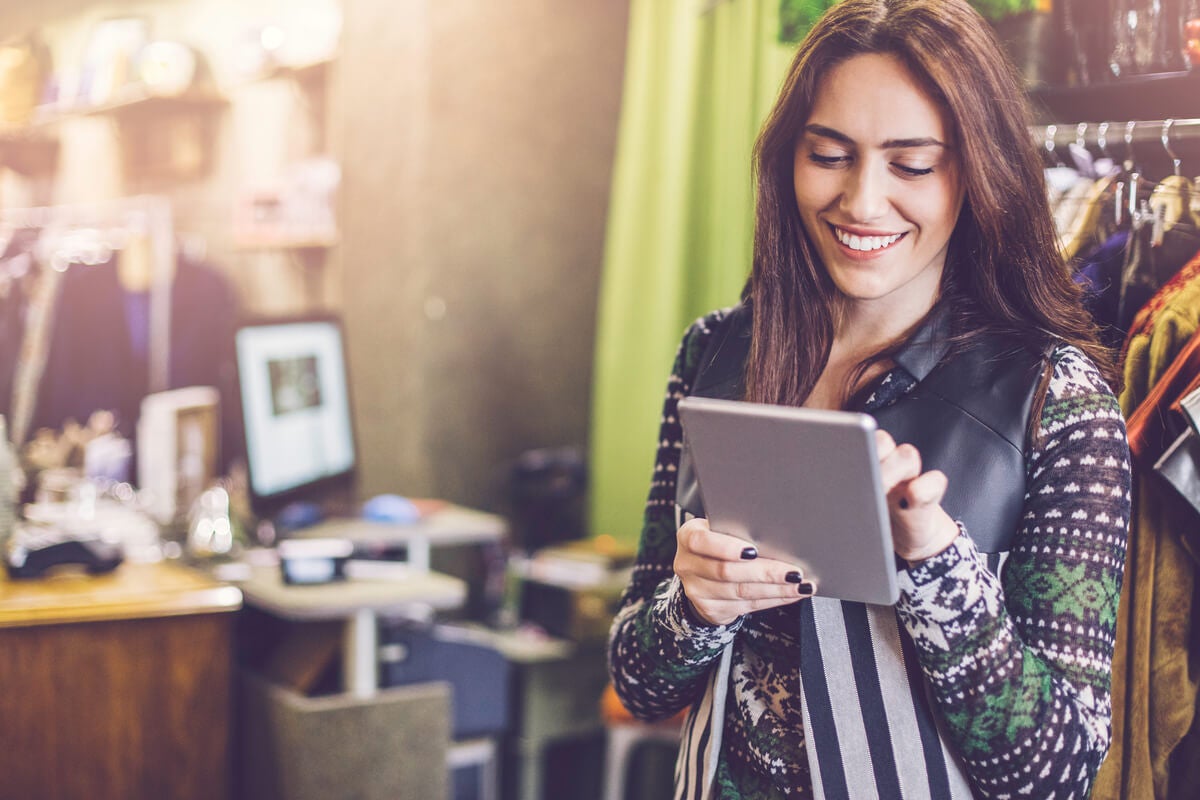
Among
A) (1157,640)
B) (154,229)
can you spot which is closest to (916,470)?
(1157,640)

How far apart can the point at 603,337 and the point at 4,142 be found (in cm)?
154

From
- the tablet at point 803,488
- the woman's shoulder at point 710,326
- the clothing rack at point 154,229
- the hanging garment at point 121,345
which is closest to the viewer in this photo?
the tablet at point 803,488

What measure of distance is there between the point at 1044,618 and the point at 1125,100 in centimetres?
79

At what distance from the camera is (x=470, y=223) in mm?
2992

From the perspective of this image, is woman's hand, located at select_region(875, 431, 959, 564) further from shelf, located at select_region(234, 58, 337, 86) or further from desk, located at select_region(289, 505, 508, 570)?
shelf, located at select_region(234, 58, 337, 86)

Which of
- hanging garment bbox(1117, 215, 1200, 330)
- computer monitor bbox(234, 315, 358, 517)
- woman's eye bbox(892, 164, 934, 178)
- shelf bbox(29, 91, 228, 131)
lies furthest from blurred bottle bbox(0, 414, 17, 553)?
hanging garment bbox(1117, 215, 1200, 330)

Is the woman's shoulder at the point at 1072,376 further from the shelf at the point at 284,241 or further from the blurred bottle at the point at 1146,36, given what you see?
the shelf at the point at 284,241

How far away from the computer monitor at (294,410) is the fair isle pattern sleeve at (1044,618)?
1554mm

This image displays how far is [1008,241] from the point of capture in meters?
0.99

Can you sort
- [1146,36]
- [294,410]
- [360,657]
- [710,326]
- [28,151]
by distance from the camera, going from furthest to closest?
[28,151] → [294,410] → [360,657] → [1146,36] → [710,326]

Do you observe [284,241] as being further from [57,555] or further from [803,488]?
[803,488]

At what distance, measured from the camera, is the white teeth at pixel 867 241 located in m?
1.00

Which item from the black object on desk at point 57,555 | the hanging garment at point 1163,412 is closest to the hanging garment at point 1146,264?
the hanging garment at point 1163,412

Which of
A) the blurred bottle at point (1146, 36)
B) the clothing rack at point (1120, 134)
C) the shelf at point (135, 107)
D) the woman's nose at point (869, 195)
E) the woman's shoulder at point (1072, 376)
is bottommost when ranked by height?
the woman's shoulder at point (1072, 376)
